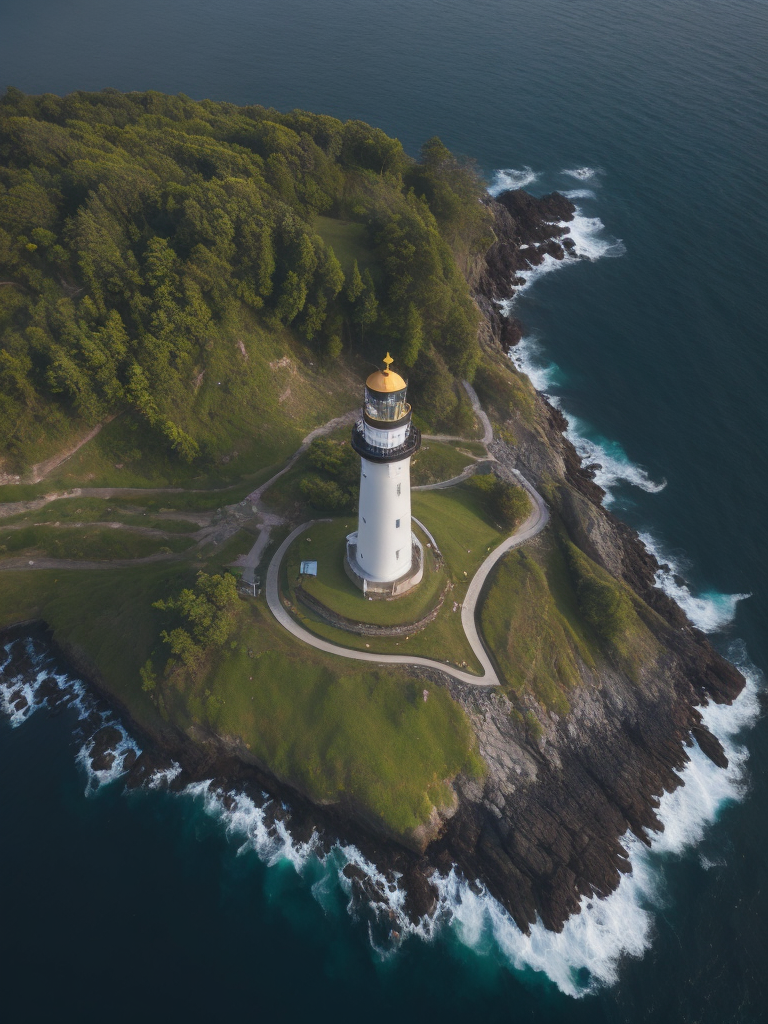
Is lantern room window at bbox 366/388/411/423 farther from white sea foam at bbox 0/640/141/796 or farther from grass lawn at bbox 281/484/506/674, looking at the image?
white sea foam at bbox 0/640/141/796

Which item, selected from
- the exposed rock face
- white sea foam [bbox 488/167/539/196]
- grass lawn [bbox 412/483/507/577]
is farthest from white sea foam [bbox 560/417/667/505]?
white sea foam [bbox 488/167/539/196]

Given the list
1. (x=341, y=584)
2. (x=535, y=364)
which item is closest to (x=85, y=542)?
(x=341, y=584)

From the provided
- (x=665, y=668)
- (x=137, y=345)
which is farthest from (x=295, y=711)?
(x=137, y=345)

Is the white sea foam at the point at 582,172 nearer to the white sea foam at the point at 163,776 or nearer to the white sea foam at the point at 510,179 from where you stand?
the white sea foam at the point at 510,179

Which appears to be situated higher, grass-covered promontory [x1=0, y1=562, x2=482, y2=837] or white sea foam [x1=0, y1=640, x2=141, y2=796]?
grass-covered promontory [x1=0, y1=562, x2=482, y2=837]

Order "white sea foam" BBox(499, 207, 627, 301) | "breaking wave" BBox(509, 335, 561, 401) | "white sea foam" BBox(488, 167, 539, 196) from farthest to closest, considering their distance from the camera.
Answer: "white sea foam" BBox(488, 167, 539, 196) < "white sea foam" BBox(499, 207, 627, 301) < "breaking wave" BBox(509, 335, 561, 401)

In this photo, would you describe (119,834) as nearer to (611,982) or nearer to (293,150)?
(611,982)
